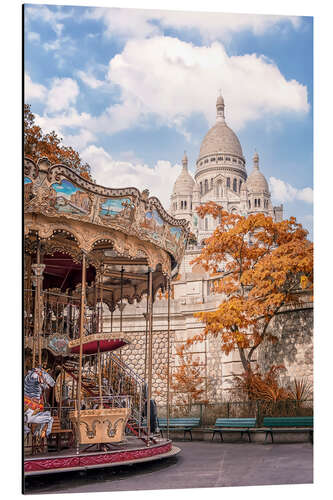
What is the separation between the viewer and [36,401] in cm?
841

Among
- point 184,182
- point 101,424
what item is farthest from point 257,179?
point 101,424

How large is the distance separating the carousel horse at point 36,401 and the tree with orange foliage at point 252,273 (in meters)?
5.90

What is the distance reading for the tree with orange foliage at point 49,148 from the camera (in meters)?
9.19

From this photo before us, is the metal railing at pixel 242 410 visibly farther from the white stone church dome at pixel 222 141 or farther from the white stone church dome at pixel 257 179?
the white stone church dome at pixel 222 141

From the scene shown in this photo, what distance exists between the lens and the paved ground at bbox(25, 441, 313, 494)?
25.3 ft

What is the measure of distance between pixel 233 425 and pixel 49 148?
7.01 metres

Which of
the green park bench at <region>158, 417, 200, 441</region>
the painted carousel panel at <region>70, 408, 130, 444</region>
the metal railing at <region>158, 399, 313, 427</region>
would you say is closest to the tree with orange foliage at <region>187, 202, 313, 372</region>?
the metal railing at <region>158, 399, 313, 427</region>

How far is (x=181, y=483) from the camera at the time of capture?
7902 mm

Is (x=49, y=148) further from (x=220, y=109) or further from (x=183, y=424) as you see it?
(x=183, y=424)

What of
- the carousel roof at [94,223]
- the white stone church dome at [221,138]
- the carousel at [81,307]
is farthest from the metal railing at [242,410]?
the white stone church dome at [221,138]

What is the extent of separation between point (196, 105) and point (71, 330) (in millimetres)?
5277
